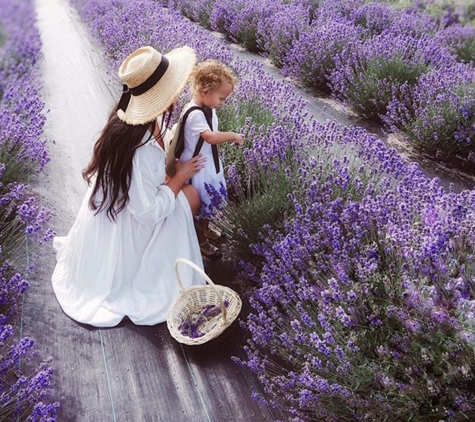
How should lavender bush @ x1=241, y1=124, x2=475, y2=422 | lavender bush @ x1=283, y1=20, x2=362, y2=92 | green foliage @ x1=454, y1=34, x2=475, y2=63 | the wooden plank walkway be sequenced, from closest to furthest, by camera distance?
lavender bush @ x1=241, y1=124, x2=475, y2=422 → the wooden plank walkway → lavender bush @ x1=283, y1=20, x2=362, y2=92 → green foliage @ x1=454, y1=34, x2=475, y2=63

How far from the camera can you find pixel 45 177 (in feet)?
11.5

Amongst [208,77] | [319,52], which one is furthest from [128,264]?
[319,52]

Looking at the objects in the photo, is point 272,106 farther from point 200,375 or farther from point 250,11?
point 250,11

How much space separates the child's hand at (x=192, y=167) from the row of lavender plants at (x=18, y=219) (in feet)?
2.35

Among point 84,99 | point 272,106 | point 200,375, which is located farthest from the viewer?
point 84,99

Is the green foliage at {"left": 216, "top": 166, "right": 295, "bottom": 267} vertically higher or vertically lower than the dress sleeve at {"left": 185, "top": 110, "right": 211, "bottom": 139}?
lower

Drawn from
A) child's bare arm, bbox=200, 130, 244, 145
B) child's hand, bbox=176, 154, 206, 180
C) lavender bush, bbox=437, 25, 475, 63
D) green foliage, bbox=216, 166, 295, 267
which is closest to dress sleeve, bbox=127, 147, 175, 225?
child's hand, bbox=176, 154, 206, 180

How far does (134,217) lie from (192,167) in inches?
15.2

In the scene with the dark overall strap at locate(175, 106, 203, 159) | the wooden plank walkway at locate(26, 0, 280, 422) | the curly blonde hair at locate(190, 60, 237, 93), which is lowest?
the wooden plank walkway at locate(26, 0, 280, 422)

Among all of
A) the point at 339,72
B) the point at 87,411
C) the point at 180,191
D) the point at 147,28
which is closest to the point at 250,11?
the point at 147,28

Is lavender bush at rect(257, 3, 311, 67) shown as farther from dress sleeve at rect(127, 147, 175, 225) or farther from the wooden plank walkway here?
the wooden plank walkway

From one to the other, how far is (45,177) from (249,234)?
1809 mm

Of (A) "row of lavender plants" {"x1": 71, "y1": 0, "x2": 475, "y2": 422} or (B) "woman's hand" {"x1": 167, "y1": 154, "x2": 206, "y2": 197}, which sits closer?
(A) "row of lavender plants" {"x1": 71, "y1": 0, "x2": 475, "y2": 422}

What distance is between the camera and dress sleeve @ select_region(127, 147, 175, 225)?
218 centimetres
